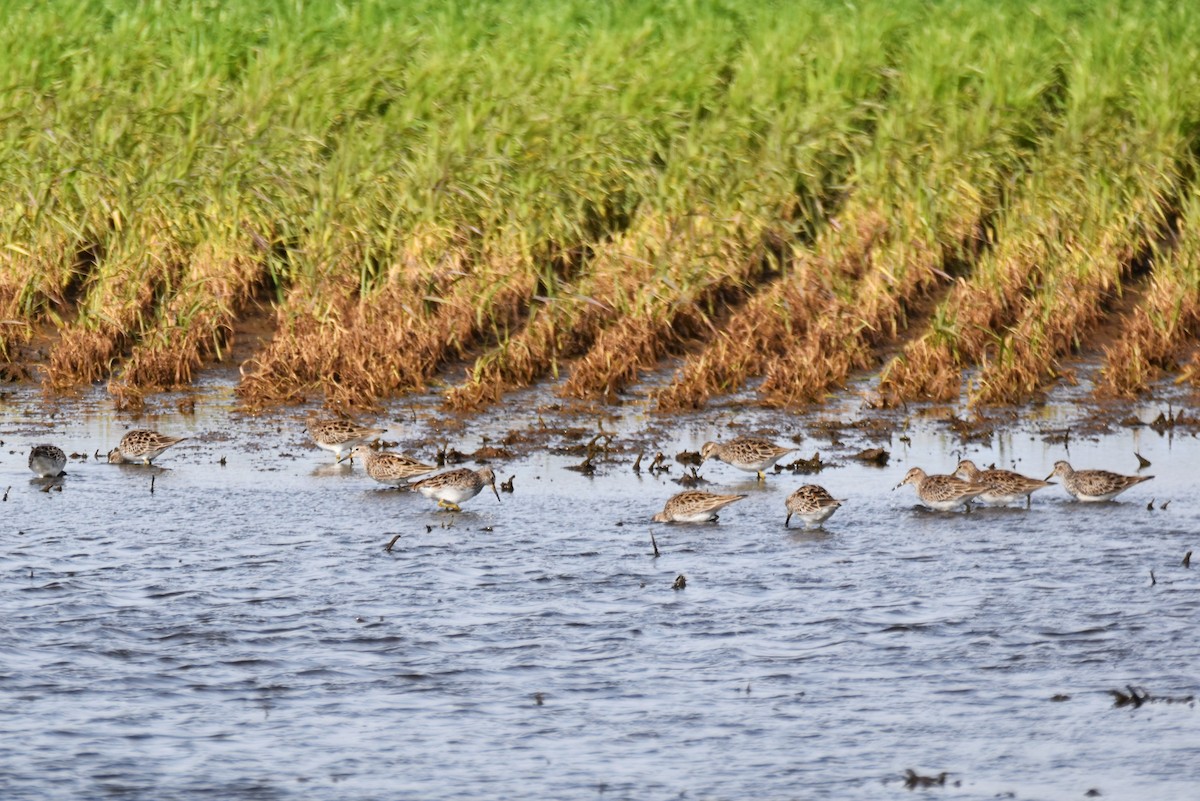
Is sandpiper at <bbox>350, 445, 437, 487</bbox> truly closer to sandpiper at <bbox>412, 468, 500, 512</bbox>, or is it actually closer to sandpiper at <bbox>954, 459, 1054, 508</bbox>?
sandpiper at <bbox>412, 468, 500, 512</bbox>

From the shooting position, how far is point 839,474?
13219 millimetres

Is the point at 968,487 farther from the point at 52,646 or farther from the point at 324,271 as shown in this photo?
the point at 324,271

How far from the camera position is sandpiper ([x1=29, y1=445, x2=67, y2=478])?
12.8 meters

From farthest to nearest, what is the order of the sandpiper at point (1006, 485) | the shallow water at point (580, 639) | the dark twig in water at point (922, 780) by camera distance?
the sandpiper at point (1006, 485), the shallow water at point (580, 639), the dark twig in water at point (922, 780)

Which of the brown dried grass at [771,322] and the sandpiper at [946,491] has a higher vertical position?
the brown dried grass at [771,322]

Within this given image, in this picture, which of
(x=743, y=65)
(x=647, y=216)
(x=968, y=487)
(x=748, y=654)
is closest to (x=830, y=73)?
(x=743, y=65)

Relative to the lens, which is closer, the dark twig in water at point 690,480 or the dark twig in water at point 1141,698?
the dark twig in water at point 1141,698

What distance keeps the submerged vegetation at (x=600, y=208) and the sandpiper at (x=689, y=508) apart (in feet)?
11.1

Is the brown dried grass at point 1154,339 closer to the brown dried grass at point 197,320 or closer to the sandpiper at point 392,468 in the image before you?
the sandpiper at point 392,468

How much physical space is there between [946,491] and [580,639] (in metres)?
3.52

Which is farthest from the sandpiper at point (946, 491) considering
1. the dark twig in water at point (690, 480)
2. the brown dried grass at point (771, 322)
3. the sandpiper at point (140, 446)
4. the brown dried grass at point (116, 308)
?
the brown dried grass at point (116, 308)

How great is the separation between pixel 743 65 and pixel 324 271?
21.5 ft

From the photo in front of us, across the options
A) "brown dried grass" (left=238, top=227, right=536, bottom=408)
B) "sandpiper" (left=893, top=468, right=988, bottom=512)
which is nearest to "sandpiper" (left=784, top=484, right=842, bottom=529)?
"sandpiper" (left=893, top=468, right=988, bottom=512)

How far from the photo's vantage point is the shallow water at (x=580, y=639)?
24.9ft
